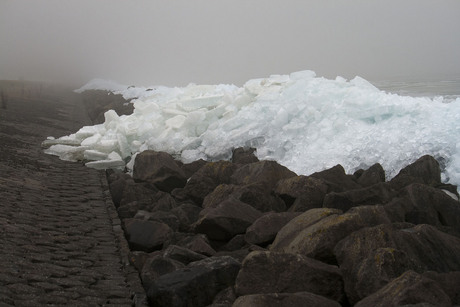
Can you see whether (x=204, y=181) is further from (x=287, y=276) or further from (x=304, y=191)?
(x=287, y=276)

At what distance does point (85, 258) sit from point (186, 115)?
5.99 metres

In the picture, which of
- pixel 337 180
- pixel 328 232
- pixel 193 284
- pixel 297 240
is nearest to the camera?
pixel 193 284

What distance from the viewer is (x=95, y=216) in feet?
18.5

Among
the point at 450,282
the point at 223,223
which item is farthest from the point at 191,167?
the point at 450,282

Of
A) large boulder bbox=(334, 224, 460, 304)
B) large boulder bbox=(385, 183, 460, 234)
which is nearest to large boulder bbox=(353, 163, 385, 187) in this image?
large boulder bbox=(385, 183, 460, 234)

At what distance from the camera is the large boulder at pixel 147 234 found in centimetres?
503

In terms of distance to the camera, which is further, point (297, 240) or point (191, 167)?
point (191, 167)

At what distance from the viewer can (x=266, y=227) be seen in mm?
4781

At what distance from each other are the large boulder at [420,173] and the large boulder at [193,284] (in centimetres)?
278

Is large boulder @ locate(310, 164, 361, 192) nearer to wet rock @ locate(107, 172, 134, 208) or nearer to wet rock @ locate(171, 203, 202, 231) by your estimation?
wet rock @ locate(171, 203, 202, 231)

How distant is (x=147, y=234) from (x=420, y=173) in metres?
3.32

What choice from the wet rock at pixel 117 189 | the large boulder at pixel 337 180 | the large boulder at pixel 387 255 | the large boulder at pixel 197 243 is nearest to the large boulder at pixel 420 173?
the large boulder at pixel 337 180

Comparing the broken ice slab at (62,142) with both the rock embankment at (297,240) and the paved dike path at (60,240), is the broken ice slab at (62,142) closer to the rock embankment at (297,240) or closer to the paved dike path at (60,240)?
the paved dike path at (60,240)

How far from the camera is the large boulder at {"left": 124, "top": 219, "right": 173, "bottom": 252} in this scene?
16.5ft
